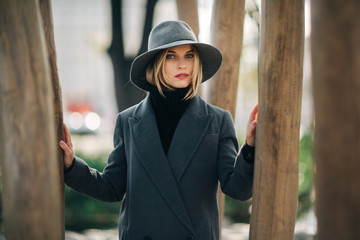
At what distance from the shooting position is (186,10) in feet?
11.3

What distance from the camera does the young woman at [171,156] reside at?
7.29 ft

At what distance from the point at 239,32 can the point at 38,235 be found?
200 cm

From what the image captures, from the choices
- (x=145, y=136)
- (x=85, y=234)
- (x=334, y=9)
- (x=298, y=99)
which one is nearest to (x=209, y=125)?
(x=145, y=136)

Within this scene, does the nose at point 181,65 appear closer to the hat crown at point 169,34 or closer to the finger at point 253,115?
the hat crown at point 169,34

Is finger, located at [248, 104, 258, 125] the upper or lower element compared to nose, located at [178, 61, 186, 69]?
lower

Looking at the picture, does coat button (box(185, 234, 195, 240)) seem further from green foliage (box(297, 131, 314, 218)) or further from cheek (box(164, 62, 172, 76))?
green foliage (box(297, 131, 314, 218))

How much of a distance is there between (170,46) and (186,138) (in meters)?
0.52

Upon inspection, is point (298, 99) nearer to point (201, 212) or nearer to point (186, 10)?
point (201, 212)

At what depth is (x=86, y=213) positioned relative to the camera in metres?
5.61

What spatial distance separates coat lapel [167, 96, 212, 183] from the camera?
2.28 meters

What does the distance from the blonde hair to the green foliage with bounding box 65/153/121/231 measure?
3.46 metres

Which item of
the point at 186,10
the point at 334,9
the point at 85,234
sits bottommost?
the point at 85,234

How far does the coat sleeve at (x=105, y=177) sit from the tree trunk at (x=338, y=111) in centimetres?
134

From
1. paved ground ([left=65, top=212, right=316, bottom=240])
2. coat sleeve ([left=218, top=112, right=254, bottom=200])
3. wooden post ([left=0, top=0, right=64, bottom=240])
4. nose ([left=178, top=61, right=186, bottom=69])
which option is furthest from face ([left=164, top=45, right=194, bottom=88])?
paved ground ([left=65, top=212, right=316, bottom=240])
